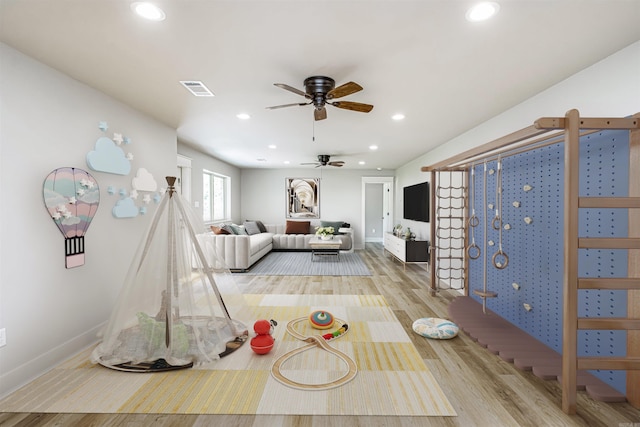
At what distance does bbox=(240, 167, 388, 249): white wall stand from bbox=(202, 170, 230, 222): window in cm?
106

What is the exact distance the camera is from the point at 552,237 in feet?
8.59

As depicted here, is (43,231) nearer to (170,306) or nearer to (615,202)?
(170,306)

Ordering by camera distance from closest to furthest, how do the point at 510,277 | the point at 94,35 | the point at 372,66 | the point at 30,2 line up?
the point at 30,2 → the point at 94,35 → the point at 372,66 → the point at 510,277

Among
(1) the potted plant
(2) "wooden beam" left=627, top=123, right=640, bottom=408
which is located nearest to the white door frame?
(1) the potted plant

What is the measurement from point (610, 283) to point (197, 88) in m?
3.35

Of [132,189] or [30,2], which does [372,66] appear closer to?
[30,2]

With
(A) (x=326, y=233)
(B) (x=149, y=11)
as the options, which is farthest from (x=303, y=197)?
(B) (x=149, y=11)

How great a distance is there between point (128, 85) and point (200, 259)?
1684mm

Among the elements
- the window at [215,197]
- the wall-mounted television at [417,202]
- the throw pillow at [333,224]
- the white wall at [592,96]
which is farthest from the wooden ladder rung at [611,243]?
the throw pillow at [333,224]

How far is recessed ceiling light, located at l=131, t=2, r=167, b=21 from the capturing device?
163 cm

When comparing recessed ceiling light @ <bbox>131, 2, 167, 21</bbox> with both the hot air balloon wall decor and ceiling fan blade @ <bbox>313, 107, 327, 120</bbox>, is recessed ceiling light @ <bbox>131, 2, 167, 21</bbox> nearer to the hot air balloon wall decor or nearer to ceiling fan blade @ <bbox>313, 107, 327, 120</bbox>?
ceiling fan blade @ <bbox>313, 107, 327, 120</bbox>

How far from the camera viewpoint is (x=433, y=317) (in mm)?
3363

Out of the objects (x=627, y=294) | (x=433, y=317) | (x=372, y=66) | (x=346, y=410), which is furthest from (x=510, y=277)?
(x=372, y=66)

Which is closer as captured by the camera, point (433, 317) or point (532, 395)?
point (532, 395)
